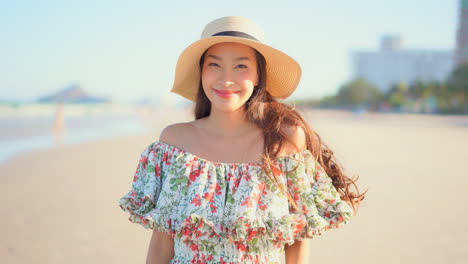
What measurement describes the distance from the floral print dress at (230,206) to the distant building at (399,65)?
135101 mm

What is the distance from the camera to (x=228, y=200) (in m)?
1.81

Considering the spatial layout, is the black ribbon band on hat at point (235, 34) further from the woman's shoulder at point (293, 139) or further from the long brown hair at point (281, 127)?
the woman's shoulder at point (293, 139)

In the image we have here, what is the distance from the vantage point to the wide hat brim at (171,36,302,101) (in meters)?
1.87

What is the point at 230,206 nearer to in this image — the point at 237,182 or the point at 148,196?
the point at 237,182

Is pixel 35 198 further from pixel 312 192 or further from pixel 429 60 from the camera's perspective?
pixel 429 60

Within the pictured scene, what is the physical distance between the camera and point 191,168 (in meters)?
1.88

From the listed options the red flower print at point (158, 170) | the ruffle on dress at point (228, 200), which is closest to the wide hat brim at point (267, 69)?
the ruffle on dress at point (228, 200)

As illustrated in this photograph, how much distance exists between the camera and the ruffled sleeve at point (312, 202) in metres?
1.80

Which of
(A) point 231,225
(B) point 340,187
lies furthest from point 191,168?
(B) point 340,187

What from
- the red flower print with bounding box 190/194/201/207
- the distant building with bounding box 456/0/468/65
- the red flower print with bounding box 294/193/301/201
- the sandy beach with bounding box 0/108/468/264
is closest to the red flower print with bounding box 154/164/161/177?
the red flower print with bounding box 190/194/201/207

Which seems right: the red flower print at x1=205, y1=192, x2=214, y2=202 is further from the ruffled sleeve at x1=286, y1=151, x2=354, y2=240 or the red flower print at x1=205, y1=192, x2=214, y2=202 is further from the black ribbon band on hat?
the black ribbon band on hat

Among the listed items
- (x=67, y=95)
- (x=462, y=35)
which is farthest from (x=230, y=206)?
(x=462, y=35)

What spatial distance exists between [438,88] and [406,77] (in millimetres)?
80403

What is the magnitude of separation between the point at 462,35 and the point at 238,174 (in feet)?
321
